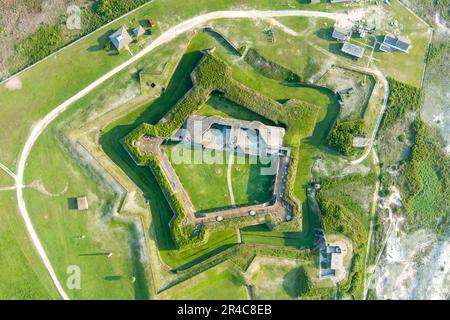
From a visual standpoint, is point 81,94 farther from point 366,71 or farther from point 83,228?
point 366,71

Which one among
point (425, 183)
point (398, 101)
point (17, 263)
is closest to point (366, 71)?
point (398, 101)

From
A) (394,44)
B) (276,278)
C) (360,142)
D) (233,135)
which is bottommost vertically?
(276,278)

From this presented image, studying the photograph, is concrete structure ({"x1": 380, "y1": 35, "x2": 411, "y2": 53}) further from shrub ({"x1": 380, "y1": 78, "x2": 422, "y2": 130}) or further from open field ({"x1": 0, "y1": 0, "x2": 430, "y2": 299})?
open field ({"x1": 0, "y1": 0, "x2": 430, "y2": 299})

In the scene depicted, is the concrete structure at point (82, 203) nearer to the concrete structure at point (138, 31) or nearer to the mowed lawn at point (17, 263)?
the mowed lawn at point (17, 263)

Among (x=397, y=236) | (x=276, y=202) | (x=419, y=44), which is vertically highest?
(x=419, y=44)

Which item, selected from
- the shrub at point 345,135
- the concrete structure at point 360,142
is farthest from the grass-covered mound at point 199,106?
the concrete structure at point 360,142

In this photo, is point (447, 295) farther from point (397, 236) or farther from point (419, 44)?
point (419, 44)

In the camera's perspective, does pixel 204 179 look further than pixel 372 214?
No
